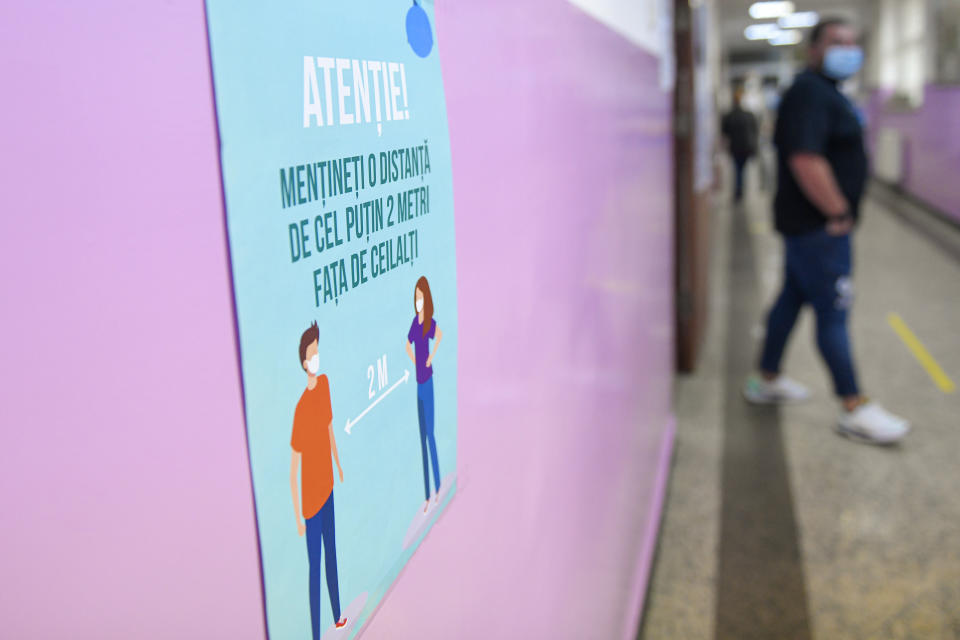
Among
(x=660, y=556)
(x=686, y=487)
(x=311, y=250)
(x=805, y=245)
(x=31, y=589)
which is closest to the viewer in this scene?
(x=31, y=589)

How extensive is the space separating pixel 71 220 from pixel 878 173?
1344 centimetres

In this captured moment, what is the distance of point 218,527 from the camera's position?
1.46 feet

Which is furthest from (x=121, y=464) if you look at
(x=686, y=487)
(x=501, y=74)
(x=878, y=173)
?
(x=878, y=173)

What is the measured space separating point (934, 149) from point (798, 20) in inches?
346

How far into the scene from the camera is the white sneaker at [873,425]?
125 inches

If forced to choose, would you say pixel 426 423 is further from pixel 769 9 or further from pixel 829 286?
pixel 769 9

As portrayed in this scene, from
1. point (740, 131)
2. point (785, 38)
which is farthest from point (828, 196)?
point (785, 38)

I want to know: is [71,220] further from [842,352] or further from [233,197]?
[842,352]

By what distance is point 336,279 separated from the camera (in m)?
0.55

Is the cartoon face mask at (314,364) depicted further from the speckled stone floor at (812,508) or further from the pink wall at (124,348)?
the speckled stone floor at (812,508)

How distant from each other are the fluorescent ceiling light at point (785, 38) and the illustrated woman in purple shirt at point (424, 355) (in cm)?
1998

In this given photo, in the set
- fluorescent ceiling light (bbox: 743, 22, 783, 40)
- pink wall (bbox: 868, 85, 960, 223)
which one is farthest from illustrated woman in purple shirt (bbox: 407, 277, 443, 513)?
fluorescent ceiling light (bbox: 743, 22, 783, 40)

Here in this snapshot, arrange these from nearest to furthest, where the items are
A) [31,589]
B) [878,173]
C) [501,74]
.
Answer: [31,589] → [501,74] → [878,173]

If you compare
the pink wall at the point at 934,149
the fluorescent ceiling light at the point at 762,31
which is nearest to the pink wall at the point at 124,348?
the pink wall at the point at 934,149
